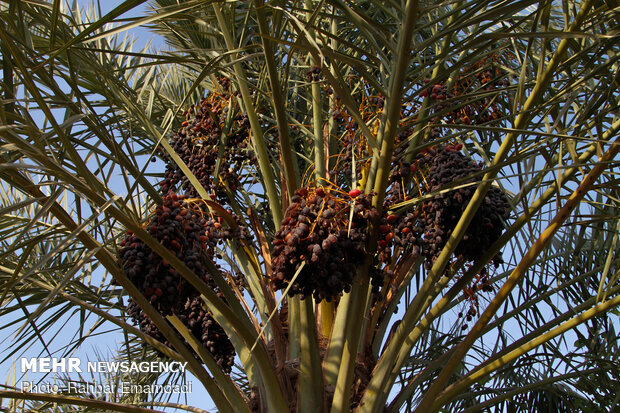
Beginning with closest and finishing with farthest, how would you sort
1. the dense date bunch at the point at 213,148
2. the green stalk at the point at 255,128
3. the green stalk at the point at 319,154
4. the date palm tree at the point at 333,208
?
1. the date palm tree at the point at 333,208
2. the green stalk at the point at 255,128
3. the green stalk at the point at 319,154
4. the dense date bunch at the point at 213,148

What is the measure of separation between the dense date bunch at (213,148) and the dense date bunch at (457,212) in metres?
1.05

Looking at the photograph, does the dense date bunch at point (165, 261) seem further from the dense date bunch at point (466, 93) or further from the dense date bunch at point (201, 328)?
the dense date bunch at point (466, 93)

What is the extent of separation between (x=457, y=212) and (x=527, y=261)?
0.29 m

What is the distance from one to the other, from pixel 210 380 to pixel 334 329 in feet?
1.58

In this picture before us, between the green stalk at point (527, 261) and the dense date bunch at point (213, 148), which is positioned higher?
the dense date bunch at point (213, 148)

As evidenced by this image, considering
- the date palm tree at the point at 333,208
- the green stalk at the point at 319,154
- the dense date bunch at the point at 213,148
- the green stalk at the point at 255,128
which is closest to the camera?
the date palm tree at the point at 333,208

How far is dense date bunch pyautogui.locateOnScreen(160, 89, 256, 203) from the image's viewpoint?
9.50 ft

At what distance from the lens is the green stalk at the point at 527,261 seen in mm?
2062

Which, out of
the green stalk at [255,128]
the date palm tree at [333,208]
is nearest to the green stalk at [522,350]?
the date palm tree at [333,208]

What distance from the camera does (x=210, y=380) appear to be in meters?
2.27

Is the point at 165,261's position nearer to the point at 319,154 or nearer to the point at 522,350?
the point at 319,154

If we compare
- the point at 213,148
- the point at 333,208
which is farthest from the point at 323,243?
the point at 213,148

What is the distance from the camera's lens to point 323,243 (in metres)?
1.76

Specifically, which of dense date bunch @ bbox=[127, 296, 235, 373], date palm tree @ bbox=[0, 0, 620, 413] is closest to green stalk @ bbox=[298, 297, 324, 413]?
date palm tree @ bbox=[0, 0, 620, 413]
